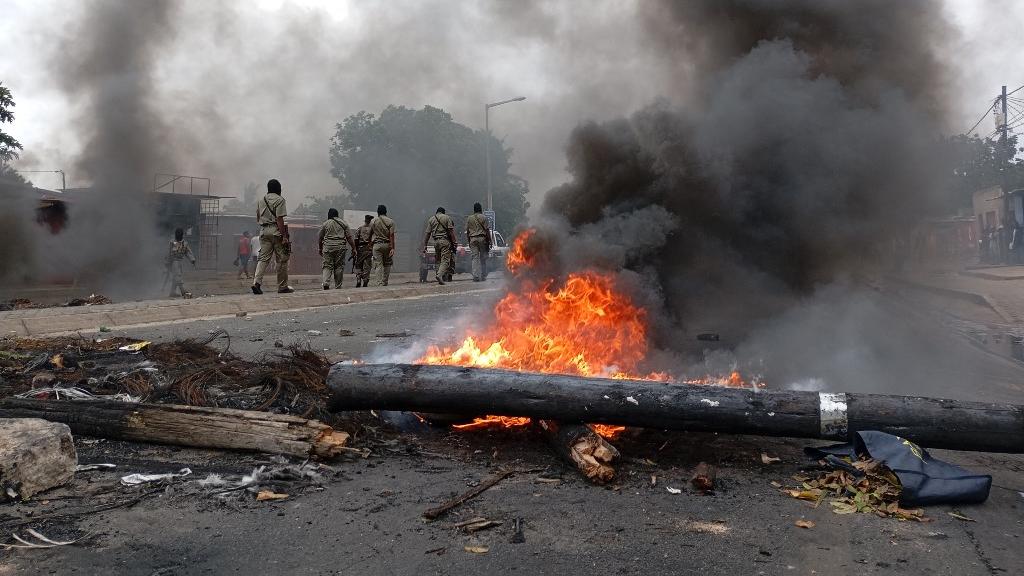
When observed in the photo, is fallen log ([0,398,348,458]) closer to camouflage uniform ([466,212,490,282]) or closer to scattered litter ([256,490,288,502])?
scattered litter ([256,490,288,502])

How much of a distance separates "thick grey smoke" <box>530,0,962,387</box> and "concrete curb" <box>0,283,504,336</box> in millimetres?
6996

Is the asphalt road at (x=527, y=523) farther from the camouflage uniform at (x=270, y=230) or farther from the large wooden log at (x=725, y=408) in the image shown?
the camouflage uniform at (x=270, y=230)

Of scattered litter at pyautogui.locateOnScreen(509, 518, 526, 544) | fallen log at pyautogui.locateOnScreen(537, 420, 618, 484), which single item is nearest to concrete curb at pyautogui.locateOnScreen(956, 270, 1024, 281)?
fallen log at pyautogui.locateOnScreen(537, 420, 618, 484)

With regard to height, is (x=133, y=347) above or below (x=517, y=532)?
above

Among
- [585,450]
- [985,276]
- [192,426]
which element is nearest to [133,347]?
[192,426]

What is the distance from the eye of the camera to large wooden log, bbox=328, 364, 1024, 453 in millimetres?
4066

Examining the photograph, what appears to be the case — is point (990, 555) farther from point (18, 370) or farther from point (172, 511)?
point (18, 370)

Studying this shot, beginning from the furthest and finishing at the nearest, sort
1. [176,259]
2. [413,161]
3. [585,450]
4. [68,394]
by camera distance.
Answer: [413,161], [176,259], [68,394], [585,450]

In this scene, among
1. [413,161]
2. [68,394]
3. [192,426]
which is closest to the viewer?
[192,426]

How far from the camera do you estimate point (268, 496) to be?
3.69 metres

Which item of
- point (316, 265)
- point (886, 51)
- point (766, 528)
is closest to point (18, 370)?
point (766, 528)

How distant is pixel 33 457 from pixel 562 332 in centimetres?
385

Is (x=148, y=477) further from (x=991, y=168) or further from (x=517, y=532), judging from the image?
(x=991, y=168)

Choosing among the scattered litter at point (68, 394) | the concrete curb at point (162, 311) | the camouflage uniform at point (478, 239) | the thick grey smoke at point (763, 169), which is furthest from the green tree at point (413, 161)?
the scattered litter at point (68, 394)
